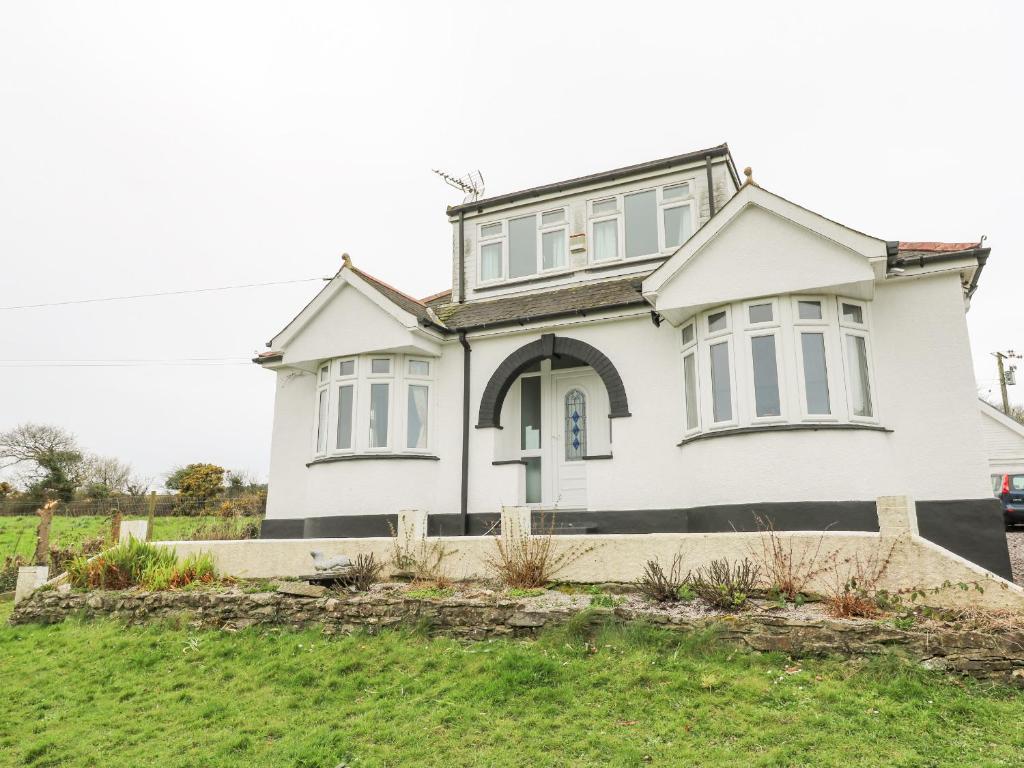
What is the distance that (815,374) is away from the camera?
10156 mm

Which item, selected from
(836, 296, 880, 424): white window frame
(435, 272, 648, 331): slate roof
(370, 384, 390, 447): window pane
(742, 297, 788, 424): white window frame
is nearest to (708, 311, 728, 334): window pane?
(742, 297, 788, 424): white window frame

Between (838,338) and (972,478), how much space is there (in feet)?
8.50

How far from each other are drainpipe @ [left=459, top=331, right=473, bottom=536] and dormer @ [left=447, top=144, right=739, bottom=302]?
79.5 inches

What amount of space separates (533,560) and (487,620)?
1.36m

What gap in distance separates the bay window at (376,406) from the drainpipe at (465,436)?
0.70m

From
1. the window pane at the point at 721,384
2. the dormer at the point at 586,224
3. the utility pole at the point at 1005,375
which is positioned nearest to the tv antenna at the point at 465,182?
the dormer at the point at 586,224

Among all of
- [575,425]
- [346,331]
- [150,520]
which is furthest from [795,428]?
[150,520]

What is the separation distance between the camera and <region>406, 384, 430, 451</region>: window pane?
1318 centimetres

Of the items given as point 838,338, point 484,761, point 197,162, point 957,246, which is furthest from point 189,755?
point 197,162

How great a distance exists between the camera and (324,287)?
13562mm

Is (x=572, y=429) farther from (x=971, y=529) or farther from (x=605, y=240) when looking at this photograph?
(x=971, y=529)

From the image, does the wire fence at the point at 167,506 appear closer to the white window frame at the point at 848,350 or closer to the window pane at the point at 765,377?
the window pane at the point at 765,377

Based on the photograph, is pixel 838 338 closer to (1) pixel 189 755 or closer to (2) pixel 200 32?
(1) pixel 189 755

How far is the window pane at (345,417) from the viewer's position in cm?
1319
